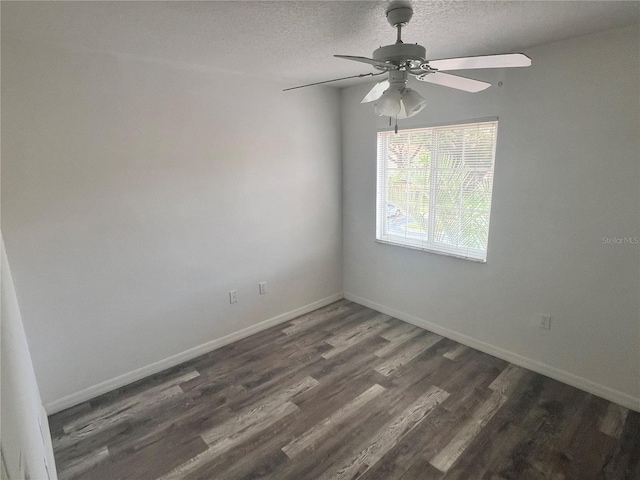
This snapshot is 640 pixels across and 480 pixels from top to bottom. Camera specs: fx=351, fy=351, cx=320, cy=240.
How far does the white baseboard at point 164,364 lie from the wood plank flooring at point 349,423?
0.06m

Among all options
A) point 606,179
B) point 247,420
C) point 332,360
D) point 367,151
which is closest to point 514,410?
point 332,360

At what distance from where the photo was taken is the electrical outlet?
8.73ft

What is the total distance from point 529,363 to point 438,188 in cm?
161

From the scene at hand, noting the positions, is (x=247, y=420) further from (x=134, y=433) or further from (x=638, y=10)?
(x=638, y=10)

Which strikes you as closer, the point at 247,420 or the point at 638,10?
the point at 638,10

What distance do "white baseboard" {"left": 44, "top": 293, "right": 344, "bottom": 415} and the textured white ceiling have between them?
7.64 ft

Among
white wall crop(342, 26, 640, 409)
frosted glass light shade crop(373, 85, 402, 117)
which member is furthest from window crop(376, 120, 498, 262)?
frosted glass light shade crop(373, 85, 402, 117)

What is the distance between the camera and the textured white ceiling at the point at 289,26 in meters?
1.72

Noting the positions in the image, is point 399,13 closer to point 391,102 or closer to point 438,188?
point 391,102

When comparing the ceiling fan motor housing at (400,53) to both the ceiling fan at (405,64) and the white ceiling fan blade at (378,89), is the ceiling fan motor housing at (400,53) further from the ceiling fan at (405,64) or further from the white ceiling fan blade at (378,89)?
the white ceiling fan blade at (378,89)

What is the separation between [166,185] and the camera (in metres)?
2.74

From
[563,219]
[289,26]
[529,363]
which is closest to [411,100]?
[289,26]

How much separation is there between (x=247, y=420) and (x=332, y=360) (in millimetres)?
898

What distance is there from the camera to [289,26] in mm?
1941
